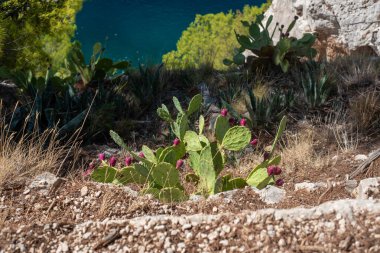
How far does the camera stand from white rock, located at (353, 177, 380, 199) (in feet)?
10.8

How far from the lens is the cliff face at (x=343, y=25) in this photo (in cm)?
900

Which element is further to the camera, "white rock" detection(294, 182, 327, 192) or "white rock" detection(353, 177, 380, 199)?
"white rock" detection(294, 182, 327, 192)

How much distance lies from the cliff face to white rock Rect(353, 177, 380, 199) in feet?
20.4

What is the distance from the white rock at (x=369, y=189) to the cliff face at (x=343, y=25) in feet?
20.4

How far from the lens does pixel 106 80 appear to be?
7.45 m

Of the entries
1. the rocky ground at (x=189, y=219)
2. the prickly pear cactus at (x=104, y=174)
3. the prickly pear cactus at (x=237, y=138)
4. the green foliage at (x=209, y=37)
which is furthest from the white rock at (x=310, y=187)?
the green foliage at (x=209, y=37)

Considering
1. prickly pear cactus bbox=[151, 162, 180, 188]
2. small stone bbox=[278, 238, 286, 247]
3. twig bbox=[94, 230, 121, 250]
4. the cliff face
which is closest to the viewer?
small stone bbox=[278, 238, 286, 247]

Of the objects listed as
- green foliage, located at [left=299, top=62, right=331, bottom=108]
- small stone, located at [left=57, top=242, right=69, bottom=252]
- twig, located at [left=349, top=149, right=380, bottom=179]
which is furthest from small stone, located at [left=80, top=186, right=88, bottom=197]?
green foliage, located at [left=299, top=62, right=331, bottom=108]

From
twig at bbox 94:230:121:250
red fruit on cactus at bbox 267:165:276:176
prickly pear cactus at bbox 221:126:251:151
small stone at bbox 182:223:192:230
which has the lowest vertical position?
twig at bbox 94:230:121:250

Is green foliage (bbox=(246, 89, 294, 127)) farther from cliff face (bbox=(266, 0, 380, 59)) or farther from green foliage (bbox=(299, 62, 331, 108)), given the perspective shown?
cliff face (bbox=(266, 0, 380, 59))

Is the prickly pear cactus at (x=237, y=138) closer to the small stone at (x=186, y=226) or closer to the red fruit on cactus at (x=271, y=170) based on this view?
the red fruit on cactus at (x=271, y=170)

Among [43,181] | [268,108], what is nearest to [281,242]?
[43,181]

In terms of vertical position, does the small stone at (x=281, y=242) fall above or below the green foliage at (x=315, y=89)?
below

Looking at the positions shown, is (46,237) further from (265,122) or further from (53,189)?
(265,122)
